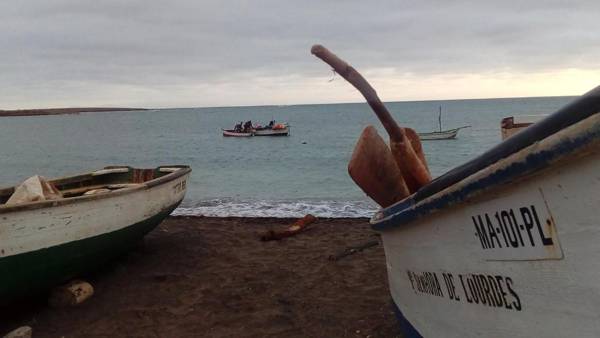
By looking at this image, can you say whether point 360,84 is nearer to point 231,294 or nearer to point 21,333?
point 231,294

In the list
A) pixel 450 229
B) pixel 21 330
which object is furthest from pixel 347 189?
pixel 450 229

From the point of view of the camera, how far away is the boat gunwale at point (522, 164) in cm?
170

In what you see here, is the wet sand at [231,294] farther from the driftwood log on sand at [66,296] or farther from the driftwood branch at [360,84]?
the driftwood branch at [360,84]

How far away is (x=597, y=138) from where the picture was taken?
1.65 meters

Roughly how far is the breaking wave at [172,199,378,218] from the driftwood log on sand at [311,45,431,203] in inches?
371

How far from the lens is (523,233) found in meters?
2.06

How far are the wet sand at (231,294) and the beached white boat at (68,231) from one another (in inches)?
17.8

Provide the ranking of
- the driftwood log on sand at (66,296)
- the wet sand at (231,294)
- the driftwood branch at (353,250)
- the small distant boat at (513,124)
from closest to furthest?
the wet sand at (231,294)
the driftwood log on sand at (66,296)
the small distant boat at (513,124)
the driftwood branch at (353,250)

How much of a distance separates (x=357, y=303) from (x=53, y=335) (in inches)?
129

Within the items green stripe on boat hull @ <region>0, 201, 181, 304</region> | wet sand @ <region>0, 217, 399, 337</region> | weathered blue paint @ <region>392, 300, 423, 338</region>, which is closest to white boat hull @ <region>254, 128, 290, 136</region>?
wet sand @ <region>0, 217, 399, 337</region>

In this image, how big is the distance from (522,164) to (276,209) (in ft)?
43.3

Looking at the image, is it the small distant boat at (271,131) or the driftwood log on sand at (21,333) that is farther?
the small distant boat at (271,131)

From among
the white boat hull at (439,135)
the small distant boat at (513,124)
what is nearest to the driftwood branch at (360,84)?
the small distant boat at (513,124)

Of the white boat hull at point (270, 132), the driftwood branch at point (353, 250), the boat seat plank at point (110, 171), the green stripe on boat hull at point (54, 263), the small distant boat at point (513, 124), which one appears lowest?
the white boat hull at point (270, 132)
